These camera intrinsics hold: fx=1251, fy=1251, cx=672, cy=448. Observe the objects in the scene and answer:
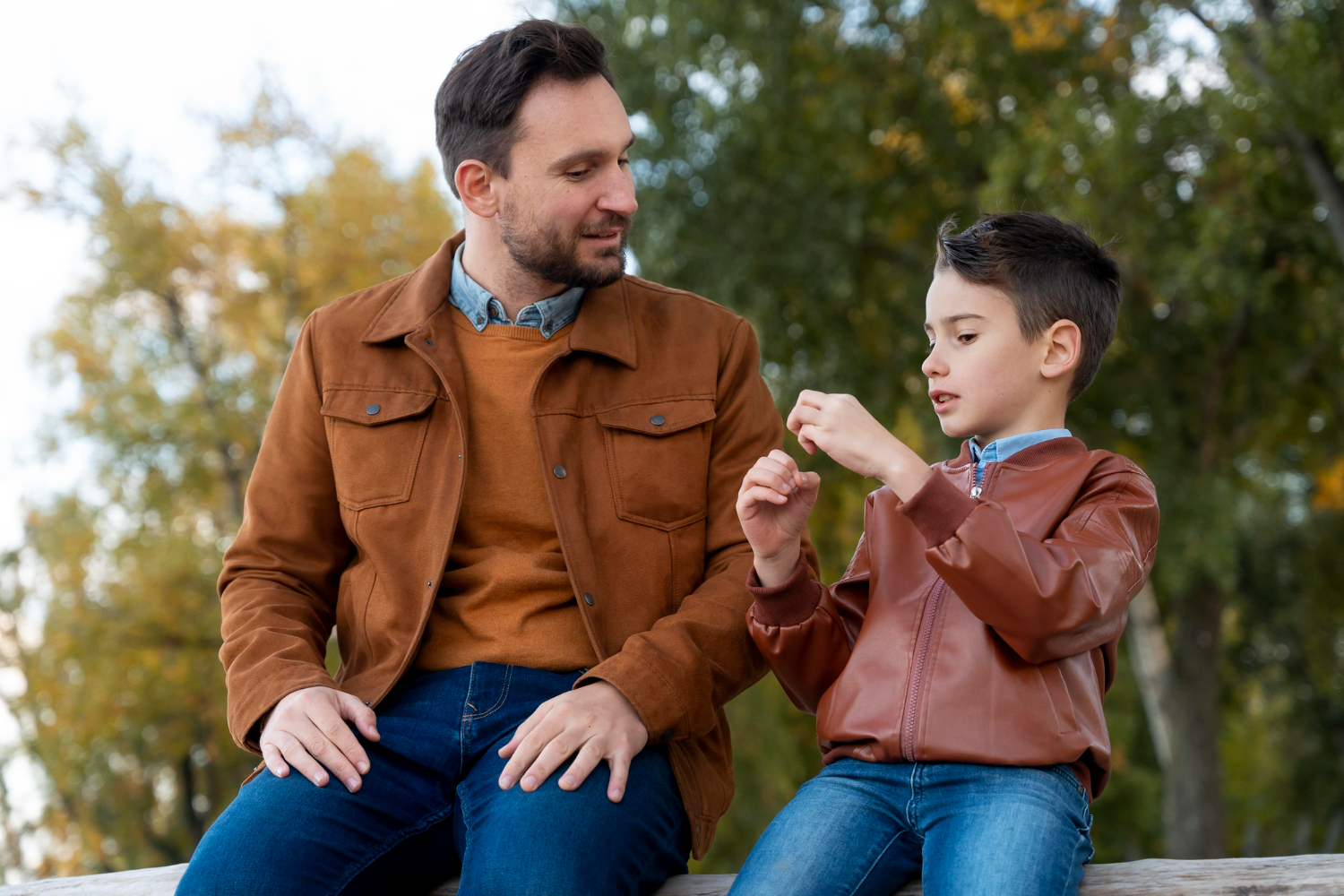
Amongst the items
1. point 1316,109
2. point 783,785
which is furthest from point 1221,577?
point 783,785

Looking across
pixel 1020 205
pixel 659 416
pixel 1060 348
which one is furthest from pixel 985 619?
pixel 1020 205

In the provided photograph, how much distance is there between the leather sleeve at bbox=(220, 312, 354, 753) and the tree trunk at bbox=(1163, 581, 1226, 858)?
428 inches

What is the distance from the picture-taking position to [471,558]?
261cm

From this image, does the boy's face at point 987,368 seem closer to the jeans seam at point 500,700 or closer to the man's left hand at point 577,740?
the man's left hand at point 577,740

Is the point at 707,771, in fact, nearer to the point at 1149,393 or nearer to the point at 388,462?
the point at 388,462

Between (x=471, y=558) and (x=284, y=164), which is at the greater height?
(x=284, y=164)

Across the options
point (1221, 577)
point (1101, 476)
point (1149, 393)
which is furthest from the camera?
point (1149, 393)

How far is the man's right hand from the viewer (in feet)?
7.39

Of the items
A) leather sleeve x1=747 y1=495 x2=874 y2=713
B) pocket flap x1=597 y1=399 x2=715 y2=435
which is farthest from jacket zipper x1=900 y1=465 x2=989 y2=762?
pocket flap x1=597 y1=399 x2=715 y2=435

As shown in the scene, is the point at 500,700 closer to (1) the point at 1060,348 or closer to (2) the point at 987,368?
(2) the point at 987,368

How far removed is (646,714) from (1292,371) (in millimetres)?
11409

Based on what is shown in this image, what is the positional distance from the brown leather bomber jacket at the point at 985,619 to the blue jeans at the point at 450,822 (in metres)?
0.39

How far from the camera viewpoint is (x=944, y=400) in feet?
7.62

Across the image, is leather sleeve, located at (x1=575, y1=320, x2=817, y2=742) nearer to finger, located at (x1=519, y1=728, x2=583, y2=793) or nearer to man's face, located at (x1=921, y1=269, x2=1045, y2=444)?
finger, located at (x1=519, y1=728, x2=583, y2=793)
